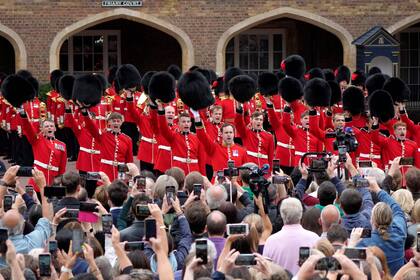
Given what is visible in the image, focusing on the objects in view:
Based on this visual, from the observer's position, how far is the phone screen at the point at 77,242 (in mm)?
6465

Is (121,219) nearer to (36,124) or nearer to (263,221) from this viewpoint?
(263,221)

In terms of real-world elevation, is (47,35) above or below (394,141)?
above

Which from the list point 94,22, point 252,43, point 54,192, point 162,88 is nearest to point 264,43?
point 252,43

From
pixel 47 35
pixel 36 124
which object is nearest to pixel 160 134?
pixel 36 124

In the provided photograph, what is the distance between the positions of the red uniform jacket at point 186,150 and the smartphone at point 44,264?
6.45m

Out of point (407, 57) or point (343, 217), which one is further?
point (407, 57)

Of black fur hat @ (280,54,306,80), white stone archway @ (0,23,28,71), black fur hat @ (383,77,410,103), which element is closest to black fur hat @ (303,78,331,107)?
black fur hat @ (383,77,410,103)

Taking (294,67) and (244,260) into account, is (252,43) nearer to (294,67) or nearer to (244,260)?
(294,67)

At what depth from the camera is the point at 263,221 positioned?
8.12m

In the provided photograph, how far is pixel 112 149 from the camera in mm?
12664

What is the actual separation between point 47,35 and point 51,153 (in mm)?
10604

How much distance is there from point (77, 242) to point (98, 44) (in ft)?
62.6

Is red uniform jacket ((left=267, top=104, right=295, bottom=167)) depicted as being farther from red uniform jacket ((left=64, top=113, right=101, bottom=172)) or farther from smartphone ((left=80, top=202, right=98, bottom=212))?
smartphone ((left=80, top=202, right=98, bottom=212))

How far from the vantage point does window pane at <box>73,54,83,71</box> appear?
25141 mm
